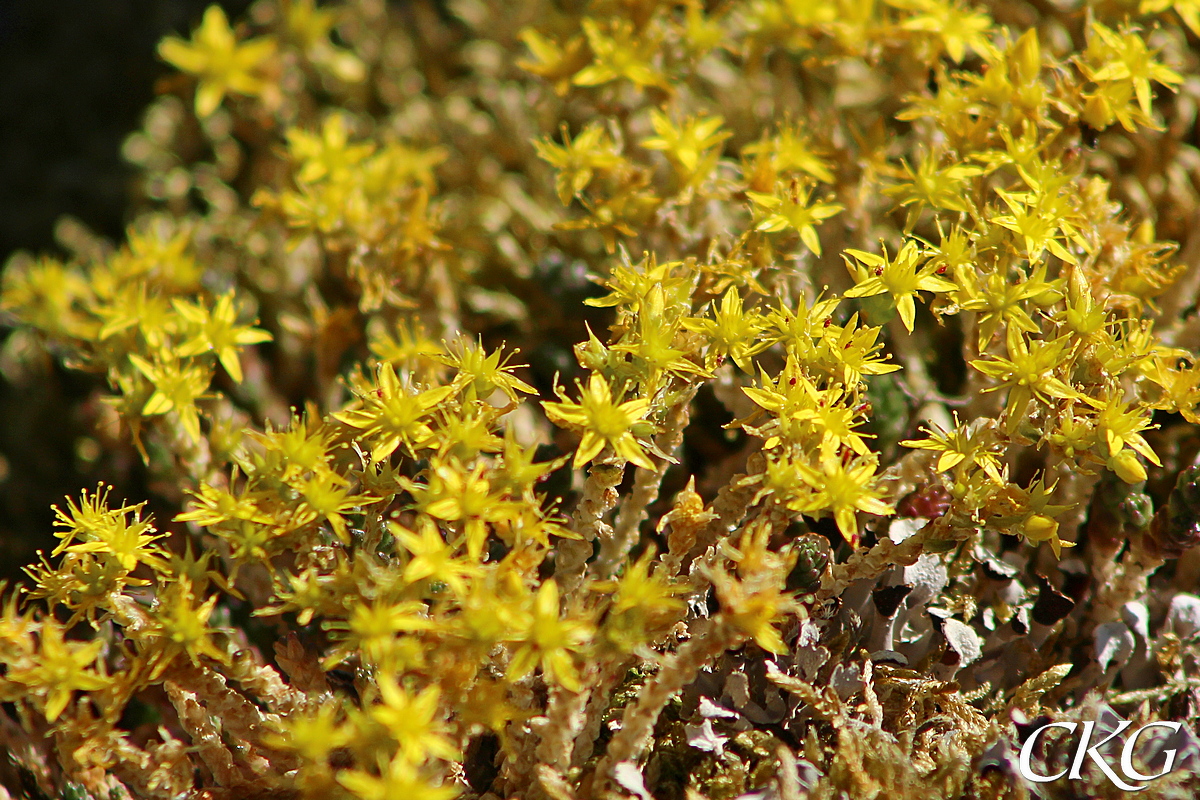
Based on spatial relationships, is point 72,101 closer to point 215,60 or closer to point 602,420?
point 215,60

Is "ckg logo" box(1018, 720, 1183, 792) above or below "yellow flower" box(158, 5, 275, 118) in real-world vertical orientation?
below

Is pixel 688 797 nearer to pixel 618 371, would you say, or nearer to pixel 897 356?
pixel 618 371

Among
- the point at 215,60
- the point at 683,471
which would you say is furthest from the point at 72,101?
the point at 683,471

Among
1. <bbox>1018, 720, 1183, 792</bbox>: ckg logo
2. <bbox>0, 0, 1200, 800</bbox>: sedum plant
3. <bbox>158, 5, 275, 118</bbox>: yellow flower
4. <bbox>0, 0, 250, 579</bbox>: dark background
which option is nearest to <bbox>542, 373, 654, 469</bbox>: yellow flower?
<bbox>0, 0, 1200, 800</bbox>: sedum plant

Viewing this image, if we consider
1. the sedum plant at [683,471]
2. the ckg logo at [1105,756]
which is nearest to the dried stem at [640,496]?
the sedum plant at [683,471]

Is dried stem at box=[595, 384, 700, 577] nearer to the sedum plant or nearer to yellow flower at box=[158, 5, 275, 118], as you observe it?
the sedum plant

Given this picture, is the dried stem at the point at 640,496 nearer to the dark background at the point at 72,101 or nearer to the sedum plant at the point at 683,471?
the sedum plant at the point at 683,471
